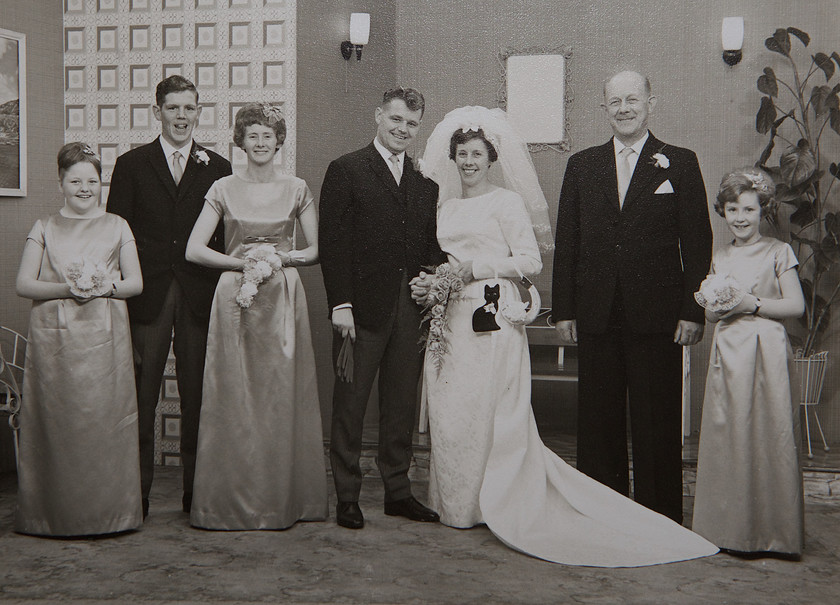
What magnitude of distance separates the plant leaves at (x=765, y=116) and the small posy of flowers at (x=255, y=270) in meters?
2.27

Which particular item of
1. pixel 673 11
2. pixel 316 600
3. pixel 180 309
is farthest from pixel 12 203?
pixel 673 11

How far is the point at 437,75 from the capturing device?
415 centimetres

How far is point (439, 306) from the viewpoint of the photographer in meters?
3.50

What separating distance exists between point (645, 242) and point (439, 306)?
88 centimetres

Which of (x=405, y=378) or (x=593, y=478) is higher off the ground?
(x=405, y=378)

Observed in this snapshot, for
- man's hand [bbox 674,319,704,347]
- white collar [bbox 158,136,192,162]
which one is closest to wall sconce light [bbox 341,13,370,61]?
white collar [bbox 158,136,192,162]

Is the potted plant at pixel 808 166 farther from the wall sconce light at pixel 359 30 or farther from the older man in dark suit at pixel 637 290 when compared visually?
the wall sconce light at pixel 359 30

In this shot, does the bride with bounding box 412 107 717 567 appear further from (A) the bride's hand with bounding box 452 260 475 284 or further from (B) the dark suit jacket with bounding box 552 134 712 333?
(B) the dark suit jacket with bounding box 552 134 712 333

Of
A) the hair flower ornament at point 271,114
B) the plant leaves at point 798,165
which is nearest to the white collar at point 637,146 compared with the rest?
the plant leaves at point 798,165

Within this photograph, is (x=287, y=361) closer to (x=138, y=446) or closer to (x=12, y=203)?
(x=138, y=446)

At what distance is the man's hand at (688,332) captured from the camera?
3.41 m

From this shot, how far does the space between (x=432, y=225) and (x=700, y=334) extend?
1183 mm

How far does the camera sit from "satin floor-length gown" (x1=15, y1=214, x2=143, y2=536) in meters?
3.32

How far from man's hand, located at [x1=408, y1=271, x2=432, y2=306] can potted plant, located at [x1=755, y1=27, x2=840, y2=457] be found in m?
1.69
